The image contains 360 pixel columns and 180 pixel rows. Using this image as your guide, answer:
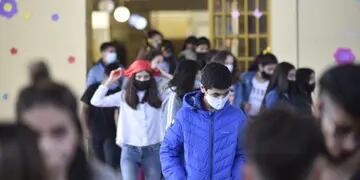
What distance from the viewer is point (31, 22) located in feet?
34.5

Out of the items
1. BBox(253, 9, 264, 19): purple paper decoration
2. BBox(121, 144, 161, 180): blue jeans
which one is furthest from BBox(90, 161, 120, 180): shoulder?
BBox(253, 9, 264, 19): purple paper decoration

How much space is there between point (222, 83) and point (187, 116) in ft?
1.08

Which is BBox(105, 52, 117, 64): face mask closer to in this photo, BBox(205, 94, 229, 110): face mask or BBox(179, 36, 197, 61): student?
BBox(179, 36, 197, 61): student

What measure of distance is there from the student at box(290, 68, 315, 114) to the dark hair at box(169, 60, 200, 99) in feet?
4.78

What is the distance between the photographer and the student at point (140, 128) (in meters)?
7.56

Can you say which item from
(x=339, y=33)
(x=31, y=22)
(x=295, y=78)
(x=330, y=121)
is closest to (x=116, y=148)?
(x=295, y=78)

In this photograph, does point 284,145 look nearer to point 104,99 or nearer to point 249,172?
point 249,172

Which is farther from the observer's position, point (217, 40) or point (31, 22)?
point (217, 40)

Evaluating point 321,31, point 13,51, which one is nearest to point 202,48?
point 321,31

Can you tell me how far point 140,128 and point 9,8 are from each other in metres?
3.64

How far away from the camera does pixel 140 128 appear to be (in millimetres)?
7578

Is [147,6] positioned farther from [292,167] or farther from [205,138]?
[292,167]

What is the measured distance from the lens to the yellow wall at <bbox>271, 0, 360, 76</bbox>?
10.7m

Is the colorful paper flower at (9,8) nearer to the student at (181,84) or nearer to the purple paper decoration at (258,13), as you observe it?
the purple paper decoration at (258,13)
